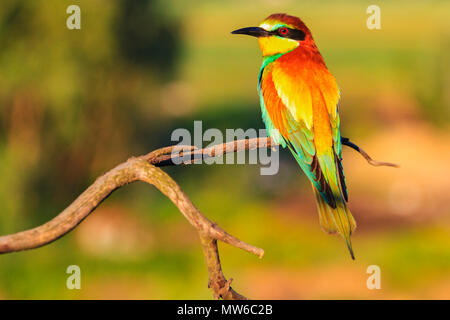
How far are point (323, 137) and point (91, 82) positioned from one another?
4177mm

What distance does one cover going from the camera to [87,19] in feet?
21.4

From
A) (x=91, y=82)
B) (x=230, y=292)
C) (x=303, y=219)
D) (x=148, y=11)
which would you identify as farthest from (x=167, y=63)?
(x=230, y=292)

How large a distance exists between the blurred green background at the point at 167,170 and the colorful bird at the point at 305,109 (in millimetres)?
3229

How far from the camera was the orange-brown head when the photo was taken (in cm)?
334

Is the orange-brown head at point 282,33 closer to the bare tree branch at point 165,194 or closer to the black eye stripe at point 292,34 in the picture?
the black eye stripe at point 292,34

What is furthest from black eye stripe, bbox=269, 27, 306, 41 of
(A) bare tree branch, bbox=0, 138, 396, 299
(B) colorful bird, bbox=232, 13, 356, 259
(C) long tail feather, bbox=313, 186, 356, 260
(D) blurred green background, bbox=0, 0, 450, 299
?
(D) blurred green background, bbox=0, 0, 450, 299

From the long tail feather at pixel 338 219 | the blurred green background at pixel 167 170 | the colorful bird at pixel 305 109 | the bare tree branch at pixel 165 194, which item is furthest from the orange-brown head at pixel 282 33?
the blurred green background at pixel 167 170

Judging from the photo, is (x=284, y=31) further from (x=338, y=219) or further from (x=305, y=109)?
(x=338, y=219)

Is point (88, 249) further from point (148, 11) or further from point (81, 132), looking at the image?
point (148, 11)

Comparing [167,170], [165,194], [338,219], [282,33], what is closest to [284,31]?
[282,33]

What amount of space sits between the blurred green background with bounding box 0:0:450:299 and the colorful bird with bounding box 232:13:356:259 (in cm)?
323

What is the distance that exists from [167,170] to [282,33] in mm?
7025

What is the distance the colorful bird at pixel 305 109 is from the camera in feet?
9.56

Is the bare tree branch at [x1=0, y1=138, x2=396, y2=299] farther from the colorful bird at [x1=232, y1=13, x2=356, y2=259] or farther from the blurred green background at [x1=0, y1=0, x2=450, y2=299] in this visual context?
the blurred green background at [x1=0, y1=0, x2=450, y2=299]
